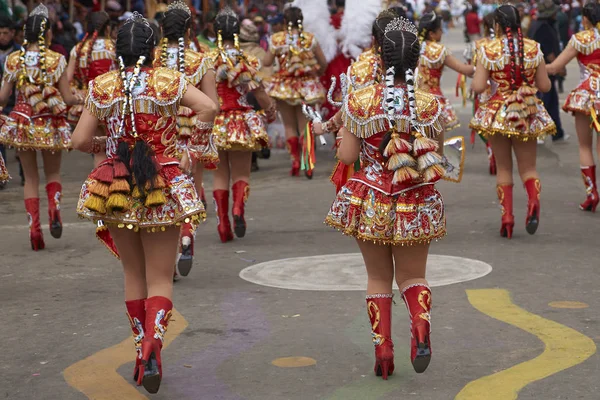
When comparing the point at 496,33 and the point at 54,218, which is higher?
the point at 496,33

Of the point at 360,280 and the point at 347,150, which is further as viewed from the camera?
the point at 360,280

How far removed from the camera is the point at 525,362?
6.38 meters

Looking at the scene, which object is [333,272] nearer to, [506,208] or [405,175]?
[506,208]

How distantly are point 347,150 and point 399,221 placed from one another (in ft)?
1.57

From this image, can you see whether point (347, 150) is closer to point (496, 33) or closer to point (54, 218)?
point (496, 33)

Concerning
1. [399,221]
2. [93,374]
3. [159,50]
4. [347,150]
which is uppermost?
[159,50]

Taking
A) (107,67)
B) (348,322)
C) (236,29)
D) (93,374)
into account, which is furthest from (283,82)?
(93,374)

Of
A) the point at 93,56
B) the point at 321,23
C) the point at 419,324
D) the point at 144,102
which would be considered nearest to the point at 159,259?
the point at 144,102

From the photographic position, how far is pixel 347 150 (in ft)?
19.8

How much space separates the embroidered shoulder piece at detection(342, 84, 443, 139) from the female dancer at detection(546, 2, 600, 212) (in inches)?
202

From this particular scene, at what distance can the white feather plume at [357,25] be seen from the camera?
16.2 m

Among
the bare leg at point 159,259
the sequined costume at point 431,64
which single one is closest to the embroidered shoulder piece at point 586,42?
the sequined costume at point 431,64

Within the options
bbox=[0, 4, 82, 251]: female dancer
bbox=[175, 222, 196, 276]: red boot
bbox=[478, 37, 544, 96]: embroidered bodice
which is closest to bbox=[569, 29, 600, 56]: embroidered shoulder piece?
bbox=[478, 37, 544, 96]: embroidered bodice

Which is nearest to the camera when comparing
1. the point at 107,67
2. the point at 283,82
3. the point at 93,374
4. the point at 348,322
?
the point at 93,374
